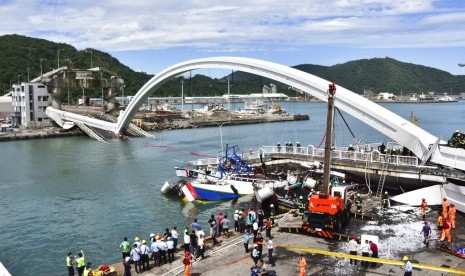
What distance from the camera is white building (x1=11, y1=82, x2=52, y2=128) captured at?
8312 cm

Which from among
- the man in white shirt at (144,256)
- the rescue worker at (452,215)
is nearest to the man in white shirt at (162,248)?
the man in white shirt at (144,256)

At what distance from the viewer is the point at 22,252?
20594 mm

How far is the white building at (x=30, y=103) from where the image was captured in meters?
83.1

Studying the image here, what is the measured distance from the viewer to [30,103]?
8369cm

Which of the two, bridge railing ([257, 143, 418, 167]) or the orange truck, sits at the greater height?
bridge railing ([257, 143, 418, 167])

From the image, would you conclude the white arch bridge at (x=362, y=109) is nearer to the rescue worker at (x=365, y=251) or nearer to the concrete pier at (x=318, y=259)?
the concrete pier at (x=318, y=259)

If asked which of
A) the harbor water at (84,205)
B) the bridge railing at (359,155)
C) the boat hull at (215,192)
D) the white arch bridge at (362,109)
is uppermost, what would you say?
the white arch bridge at (362,109)

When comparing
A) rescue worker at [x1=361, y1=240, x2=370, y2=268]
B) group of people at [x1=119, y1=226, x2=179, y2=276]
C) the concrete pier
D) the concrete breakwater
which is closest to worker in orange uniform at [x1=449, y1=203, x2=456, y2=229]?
the concrete pier

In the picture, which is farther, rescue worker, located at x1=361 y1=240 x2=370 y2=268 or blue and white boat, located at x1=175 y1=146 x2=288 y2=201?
blue and white boat, located at x1=175 y1=146 x2=288 y2=201

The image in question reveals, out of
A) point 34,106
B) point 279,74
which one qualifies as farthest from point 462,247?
point 34,106

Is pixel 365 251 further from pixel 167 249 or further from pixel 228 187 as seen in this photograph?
pixel 228 187

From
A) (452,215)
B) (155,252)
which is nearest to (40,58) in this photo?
(155,252)

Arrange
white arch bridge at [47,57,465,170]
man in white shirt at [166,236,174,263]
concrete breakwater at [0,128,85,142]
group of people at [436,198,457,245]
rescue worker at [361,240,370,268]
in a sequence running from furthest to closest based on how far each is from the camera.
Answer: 1. concrete breakwater at [0,128,85,142]
2. white arch bridge at [47,57,465,170]
3. group of people at [436,198,457,245]
4. man in white shirt at [166,236,174,263]
5. rescue worker at [361,240,370,268]

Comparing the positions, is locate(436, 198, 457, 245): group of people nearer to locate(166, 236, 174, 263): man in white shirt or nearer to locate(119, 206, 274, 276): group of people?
locate(119, 206, 274, 276): group of people
